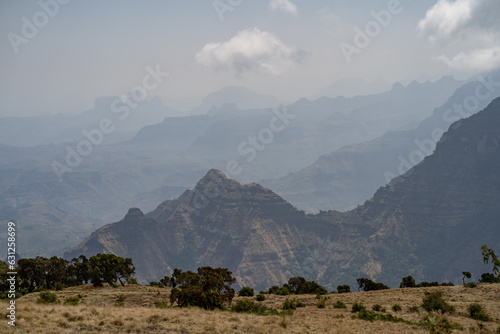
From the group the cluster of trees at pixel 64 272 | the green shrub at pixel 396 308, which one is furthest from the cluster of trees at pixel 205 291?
the green shrub at pixel 396 308

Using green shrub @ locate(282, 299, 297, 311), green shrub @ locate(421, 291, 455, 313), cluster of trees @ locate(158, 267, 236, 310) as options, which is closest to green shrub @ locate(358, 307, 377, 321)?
green shrub @ locate(421, 291, 455, 313)

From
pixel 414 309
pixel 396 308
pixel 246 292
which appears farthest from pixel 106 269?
pixel 414 309

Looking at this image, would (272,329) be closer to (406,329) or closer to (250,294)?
(406,329)

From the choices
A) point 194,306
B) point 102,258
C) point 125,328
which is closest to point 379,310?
point 194,306

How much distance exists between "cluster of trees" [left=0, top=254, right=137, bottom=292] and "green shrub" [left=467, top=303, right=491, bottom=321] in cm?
4918

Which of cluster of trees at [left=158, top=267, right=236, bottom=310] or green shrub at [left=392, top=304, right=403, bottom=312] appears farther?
green shrub at [left=392, top=304, right=403, bottom=312]

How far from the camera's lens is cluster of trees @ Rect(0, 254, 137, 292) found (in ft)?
188

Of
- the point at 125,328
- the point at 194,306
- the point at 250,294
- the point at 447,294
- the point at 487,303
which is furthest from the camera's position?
the point at 250,294

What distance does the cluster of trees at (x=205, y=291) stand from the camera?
39844 mm

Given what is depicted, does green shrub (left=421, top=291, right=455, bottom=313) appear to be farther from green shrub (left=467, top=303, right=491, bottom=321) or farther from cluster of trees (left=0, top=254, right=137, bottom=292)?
cluster of trees (left=0, top=254, right=137, bottom=292)

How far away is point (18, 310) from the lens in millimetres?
30094

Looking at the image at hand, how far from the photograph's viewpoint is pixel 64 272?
62219 mm

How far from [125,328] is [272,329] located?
37.2 feet

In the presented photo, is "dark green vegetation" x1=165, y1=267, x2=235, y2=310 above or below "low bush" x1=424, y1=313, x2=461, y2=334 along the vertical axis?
above
